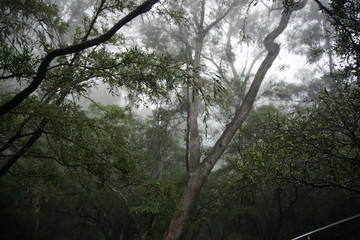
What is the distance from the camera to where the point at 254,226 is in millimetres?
9547

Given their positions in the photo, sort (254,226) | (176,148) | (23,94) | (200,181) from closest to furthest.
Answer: (23,94), (200,181), (254,226), (176,148)

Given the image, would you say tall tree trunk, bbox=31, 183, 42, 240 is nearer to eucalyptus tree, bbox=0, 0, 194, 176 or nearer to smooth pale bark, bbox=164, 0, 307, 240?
eucalyptus tree, bbox=0, 0, 194, 176

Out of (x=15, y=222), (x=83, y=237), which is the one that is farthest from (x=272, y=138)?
→ (x=83, y=237)

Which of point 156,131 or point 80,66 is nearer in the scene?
point 80,66

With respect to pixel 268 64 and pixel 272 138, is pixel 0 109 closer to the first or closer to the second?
pixel 272 138

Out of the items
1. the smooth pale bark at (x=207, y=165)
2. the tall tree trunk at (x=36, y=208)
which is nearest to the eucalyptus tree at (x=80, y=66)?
the smooth pale bark at (x=207, y=165)

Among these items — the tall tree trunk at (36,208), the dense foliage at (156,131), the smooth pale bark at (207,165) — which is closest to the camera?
the dense foliage at (156,131)

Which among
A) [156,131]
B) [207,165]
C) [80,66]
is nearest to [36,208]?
[156,131]

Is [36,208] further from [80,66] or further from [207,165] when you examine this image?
[80,66]

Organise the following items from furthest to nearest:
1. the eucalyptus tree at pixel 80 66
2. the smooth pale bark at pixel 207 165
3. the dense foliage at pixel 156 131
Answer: the smooth pale bark at pixel 207 165, the dense foliage at pixel 156 131, the eucalyptus tree at pixel 80 66

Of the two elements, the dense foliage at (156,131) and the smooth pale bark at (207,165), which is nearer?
the dense foliage at (156,131)

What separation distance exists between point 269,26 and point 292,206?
10.5 meters

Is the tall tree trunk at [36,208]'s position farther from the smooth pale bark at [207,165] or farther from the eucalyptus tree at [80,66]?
the smooth pale bark at [207,165]

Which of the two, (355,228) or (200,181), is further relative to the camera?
(355,228)
